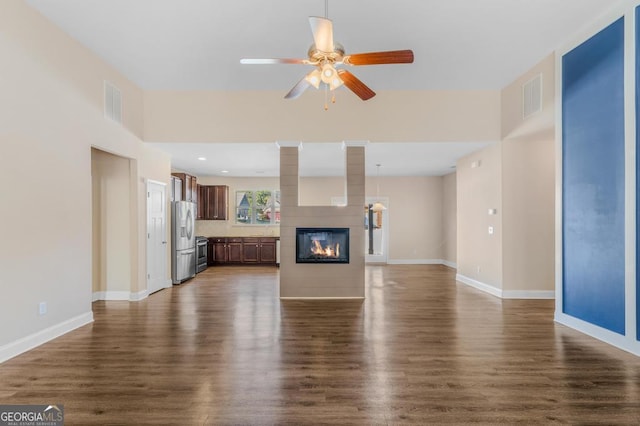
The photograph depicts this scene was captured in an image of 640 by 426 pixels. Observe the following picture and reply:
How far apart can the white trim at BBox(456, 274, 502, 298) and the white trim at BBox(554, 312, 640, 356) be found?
141 centimetres

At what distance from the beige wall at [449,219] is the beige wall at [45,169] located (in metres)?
8.14

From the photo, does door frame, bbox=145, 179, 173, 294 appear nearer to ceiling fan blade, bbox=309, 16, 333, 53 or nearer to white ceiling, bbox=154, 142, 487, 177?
white ceiling, bbox=154, 142, 487, 177

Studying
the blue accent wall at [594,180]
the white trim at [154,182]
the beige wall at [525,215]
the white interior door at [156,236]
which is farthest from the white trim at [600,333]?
the white trim at [154,182]

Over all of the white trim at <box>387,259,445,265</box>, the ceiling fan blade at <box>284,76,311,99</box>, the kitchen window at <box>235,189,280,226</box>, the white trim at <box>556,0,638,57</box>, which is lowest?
the white trim at <box>387,259,445,265</box>

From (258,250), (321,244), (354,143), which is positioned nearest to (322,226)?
→ (321,244)

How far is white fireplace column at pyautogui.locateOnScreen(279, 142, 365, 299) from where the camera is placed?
5.76 metres

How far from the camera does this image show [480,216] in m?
6.51

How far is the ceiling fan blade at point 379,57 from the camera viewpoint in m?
2.88

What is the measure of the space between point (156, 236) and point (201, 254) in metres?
2.56

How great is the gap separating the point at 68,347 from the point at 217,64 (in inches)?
146

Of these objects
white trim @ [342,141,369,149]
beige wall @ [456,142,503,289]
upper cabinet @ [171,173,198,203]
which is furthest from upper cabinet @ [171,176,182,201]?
beige wall @ [456,142,503,289]

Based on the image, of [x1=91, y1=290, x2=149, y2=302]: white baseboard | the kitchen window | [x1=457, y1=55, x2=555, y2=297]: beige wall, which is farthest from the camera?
the kitchen window

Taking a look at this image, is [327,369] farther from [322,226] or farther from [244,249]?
[244,249]

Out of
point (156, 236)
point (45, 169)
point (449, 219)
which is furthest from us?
point (449, 219)
